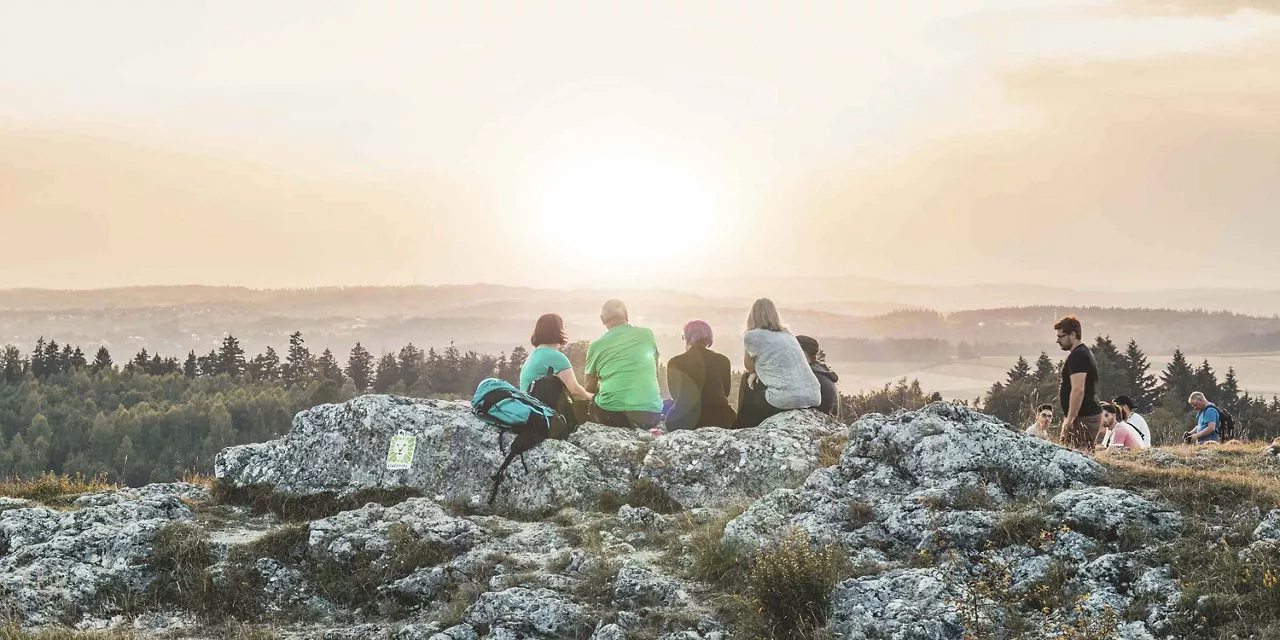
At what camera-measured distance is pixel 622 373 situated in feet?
48.1

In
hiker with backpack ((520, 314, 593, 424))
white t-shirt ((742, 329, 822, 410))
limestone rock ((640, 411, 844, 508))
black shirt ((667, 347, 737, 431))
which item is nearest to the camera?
limestone rock ((640, 411, 844, 508))

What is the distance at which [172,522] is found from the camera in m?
11.7

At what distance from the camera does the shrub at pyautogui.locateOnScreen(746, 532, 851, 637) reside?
8.52m

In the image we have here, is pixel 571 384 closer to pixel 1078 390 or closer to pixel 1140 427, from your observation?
pixel 1078 390

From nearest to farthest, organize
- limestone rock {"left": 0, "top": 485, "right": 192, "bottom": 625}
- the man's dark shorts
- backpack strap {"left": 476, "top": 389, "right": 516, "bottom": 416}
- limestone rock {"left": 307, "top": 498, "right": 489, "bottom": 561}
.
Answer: limestone rock {"left": 0, "top": 485, "right": 192, "bottom": 625}, limestone rock {"left": 307, "top": 498, "right": 489, "bottom": 561}, backpack strap {"left": 476, "top": 389, "right": 516, "bottom": 416}, the man's dark shorts

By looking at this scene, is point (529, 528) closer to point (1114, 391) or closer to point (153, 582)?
point (153, 582)

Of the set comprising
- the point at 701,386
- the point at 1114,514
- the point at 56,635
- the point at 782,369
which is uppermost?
the point at 782,369

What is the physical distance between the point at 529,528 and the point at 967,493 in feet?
17.4

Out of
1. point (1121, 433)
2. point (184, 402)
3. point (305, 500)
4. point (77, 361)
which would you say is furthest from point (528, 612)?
point (77, 361)

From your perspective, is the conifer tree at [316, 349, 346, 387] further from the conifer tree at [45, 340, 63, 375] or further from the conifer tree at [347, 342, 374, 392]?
the conifer tree at [45, 340, 63, 375]

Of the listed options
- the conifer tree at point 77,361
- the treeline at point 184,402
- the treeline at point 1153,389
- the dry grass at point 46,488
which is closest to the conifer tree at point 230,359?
the treeline at point 184,402

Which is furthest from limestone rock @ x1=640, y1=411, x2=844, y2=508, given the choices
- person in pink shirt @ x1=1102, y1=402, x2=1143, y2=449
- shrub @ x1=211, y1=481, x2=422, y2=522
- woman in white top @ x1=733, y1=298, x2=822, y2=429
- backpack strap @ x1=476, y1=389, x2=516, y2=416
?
person in pink shirt @ x1=1102, y1=402, x2=1143, y2=449

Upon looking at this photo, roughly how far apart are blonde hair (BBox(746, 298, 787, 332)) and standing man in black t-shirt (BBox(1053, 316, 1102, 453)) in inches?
171

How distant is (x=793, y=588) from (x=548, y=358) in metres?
6.35
